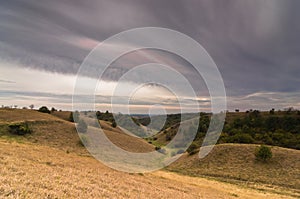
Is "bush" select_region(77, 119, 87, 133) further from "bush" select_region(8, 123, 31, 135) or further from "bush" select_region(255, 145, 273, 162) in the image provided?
"bush" select_region(255, 145, 273, 162)

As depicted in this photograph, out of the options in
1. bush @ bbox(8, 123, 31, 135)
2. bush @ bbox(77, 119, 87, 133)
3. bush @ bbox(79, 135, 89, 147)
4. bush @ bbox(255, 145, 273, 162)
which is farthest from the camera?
bush @ bbox(77, 119, 87, 133)

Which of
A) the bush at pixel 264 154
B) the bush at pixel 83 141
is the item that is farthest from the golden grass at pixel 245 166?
the bush at pixel 83 141

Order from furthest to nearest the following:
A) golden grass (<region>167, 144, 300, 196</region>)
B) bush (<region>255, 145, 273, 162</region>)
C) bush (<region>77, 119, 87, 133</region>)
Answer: bush (<region>77, 119, 87, 133</region>), bush (<region>255, 145, 273, 162</region>), golden grass (<region>167, 144, 300, 196</region>)

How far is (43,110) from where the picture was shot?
105m

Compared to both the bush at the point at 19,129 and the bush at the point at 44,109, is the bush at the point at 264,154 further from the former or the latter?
the bush at the point at 44,109

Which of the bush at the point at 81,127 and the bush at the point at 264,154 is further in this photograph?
the bush at the point at 81,127

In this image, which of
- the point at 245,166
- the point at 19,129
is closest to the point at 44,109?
the point at 19,129

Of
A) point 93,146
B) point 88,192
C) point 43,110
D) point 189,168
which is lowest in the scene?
point 189,168

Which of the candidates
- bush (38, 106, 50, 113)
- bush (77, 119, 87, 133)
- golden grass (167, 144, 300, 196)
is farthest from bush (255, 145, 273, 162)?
bush (38, 106, 50, 113)

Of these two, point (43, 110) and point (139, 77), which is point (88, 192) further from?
point (43, 110)

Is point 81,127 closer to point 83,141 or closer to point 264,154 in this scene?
point 83,141

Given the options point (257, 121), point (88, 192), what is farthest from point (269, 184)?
point (257, 121)

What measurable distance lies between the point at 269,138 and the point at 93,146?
241 feet

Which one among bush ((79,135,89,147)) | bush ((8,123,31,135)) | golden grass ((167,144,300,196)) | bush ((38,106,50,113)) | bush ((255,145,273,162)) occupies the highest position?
bush ((38,106,50,113))
